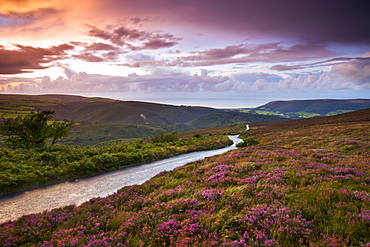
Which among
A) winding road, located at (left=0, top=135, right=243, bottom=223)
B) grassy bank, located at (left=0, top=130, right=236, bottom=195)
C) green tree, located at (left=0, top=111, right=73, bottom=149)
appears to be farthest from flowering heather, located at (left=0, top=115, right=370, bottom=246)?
green tree, located at (left=0, top=111, right=73, bottom=149)

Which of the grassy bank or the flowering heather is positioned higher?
the flowering heather

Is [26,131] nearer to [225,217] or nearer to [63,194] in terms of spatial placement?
[63,194]

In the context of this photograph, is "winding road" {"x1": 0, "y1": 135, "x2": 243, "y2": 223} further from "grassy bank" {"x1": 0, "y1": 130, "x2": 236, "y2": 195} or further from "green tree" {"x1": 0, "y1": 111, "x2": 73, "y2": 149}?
"green tree" {"x1": 0, "y1": 111, "x2": 73, "y2": 149}

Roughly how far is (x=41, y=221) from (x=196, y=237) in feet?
26.5

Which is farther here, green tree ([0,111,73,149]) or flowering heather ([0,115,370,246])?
green tree ([0,111,73,149])

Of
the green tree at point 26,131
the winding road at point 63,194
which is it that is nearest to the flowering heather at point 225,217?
the winding road at point 63,194

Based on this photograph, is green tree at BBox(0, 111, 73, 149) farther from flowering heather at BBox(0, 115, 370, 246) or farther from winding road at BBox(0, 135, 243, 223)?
flowering heather at BBox(0, 115, 370, 246)

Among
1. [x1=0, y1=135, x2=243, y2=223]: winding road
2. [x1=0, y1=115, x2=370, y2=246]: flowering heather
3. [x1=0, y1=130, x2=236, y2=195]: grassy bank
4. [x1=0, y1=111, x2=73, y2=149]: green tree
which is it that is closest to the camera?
[x1=0, y1=115, x2=370, y2=246]: flowering heather

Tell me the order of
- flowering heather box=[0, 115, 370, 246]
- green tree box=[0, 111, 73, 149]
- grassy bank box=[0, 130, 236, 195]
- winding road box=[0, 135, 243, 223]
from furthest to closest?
green tree box=[0, 111, 73, 149], grassy bank box=[0, 130, 236, 195], winding road box=[0, 135, 243, 223], flowering heather box=[0, 115, 370, 246]

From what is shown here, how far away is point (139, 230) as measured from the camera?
8.03 meters

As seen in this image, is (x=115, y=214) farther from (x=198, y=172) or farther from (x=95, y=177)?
(x=95, y=177)

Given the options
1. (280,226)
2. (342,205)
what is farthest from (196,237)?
(342,205)

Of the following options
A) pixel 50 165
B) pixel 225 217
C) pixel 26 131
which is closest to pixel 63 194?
pixel 50 165

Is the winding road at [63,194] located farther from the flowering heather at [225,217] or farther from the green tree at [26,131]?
the green tree at [26,131]
